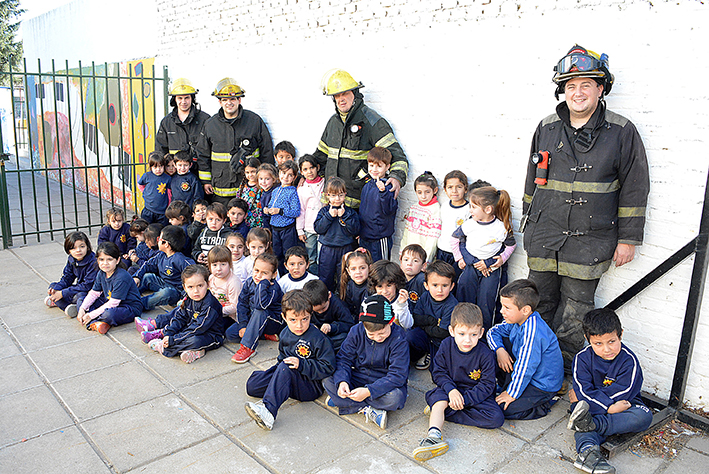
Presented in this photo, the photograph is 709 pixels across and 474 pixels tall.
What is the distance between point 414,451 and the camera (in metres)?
3.54

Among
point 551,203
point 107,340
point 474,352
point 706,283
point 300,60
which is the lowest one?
point 107,340

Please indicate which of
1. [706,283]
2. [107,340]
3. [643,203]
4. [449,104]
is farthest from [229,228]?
[706,283]

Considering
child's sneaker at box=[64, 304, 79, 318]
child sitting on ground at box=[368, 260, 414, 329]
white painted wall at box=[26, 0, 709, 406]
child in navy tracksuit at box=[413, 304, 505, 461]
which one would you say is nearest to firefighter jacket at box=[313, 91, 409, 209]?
white painted wall at box=[26, 0, 709, 406]

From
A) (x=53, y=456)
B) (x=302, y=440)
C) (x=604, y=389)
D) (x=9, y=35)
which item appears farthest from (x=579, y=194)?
(x=9, y=35)

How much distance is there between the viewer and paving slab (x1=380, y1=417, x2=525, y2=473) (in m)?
3.51

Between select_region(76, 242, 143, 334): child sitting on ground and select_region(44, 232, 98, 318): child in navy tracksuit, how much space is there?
28 cm

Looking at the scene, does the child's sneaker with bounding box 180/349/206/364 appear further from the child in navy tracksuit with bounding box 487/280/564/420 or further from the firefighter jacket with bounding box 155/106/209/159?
the firefighter jacket with bounding box 155/106/209/159

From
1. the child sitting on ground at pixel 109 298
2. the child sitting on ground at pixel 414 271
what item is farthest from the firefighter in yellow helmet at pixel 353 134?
the child sitting on ground at pixel 109 298

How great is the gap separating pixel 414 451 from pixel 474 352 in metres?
0.86

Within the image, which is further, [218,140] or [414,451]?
[218,140]

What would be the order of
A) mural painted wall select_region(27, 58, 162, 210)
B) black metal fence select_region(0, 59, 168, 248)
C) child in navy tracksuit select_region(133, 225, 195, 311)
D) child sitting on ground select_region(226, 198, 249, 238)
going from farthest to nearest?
mural painted wall select_region(27, 58, 162, 210) < black metal fence select_region(0, 59, 168, 248) < child sitting on ground select_region(226, 198, 249, 238) < child in navy tracksuit select_region(133, 225, 195, 311)

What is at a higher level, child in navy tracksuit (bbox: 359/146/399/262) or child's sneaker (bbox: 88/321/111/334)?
child in navy tracksuit (bbox: 359/146/399/262)

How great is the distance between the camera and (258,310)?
5023 millimetres

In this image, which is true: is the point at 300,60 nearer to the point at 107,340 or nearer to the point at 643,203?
the point at 107,340
